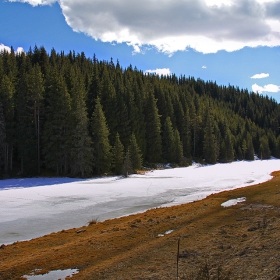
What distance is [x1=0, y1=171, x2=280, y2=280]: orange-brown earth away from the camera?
28.5 ft

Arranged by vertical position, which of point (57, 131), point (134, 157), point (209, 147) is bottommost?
point (134, 157)

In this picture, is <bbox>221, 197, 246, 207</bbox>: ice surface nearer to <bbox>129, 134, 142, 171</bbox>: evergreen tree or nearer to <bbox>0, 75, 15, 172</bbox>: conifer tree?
<bbox>129, 134, 142, 171</bbox>: evergreen tree

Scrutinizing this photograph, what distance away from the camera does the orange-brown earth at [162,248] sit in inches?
341

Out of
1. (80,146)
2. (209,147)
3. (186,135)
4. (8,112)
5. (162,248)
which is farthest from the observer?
(186,135)

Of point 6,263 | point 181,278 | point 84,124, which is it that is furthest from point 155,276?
point 84,124

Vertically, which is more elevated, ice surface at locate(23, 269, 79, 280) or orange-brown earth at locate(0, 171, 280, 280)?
orange-brown earth at locate(0, 171, 280, 280)

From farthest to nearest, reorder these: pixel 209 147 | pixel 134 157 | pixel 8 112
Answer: pixel 209 147 < pixel 134 157 < pixel 8 112

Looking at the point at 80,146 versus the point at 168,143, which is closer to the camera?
the point at 80,146

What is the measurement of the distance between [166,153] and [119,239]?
→ 5304 centimetres

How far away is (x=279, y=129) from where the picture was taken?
146750 millimetres

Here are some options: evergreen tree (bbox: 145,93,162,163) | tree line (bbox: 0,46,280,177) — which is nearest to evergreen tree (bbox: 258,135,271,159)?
tree line (bbox: 0,46,280,177)

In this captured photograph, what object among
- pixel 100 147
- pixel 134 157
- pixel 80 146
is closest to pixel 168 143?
pixel 134 157

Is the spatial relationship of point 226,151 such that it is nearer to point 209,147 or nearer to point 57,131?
point 209,147

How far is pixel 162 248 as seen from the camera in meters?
10.7
